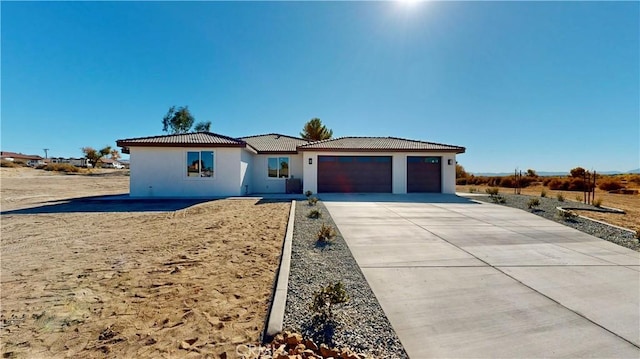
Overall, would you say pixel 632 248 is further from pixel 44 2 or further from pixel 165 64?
pixel 165 64

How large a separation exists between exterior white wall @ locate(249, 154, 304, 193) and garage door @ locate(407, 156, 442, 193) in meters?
7.61

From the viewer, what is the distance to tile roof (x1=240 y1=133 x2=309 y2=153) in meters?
18.3

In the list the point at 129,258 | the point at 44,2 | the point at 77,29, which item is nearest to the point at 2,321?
the point at 129,258

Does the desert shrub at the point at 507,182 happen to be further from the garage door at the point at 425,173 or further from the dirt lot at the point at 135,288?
the dirt lot at the point at 135,288

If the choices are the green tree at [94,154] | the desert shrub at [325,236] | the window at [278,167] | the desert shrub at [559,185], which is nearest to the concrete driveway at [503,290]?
the desert shrub at [325,236]

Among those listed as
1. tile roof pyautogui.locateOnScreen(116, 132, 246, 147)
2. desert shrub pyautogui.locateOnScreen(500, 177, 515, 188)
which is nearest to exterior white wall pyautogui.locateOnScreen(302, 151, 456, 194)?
tile roof pyautogui.locateOnScreen(116, 132, 246, 147)

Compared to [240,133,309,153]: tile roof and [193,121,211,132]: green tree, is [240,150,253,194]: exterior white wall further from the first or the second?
[193,121,211,132]: green tree

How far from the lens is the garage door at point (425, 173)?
693 inches

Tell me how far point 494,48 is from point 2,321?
18769mm

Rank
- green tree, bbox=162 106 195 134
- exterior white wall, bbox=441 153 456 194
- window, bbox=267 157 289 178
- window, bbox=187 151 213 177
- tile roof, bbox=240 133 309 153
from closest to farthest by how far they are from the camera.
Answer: window, bbox=187 151 213 177
exterior white wall, bbox=441 153 456 194
tile roof, bbox=240 133 309 153
window, bbox=267 157 289 178
green tree, bbox=162 106 195 134

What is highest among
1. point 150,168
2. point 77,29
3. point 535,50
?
point 77,29

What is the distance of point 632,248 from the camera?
586 centimetres

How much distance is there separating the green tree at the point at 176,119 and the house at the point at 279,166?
2974 cm

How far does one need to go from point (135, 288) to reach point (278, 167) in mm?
14887
